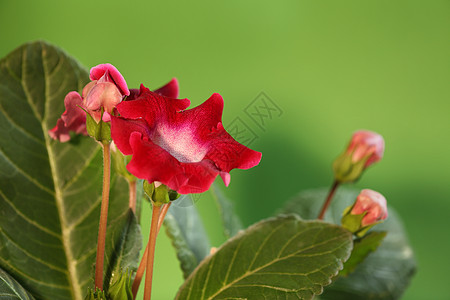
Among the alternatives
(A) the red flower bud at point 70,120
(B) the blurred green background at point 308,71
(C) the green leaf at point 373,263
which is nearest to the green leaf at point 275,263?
(A) the red flower bud at point 70,120

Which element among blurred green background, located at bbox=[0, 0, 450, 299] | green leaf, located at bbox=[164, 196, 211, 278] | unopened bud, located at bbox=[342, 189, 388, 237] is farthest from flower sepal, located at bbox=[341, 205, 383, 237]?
blurred green background, located at bbox=[0, 0, 450, 299]

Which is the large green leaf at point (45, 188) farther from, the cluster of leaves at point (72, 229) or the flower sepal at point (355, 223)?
the flower sepal at point (355, 223)

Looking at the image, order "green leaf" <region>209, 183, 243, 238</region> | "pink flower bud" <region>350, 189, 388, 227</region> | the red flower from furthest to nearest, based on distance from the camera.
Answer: "green leaf" <region>209, 183, 243, 238</region> → "pink flower bud" <region>350, 189, 388, 227</region> → the red flower

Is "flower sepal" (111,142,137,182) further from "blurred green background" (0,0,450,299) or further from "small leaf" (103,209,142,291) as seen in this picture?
"blurred green background" (0,0,450,299)

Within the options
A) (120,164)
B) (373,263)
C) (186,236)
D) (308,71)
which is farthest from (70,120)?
(308,71)

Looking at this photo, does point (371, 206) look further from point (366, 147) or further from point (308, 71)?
point (308, 71)

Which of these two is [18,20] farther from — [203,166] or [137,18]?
[203,166]
